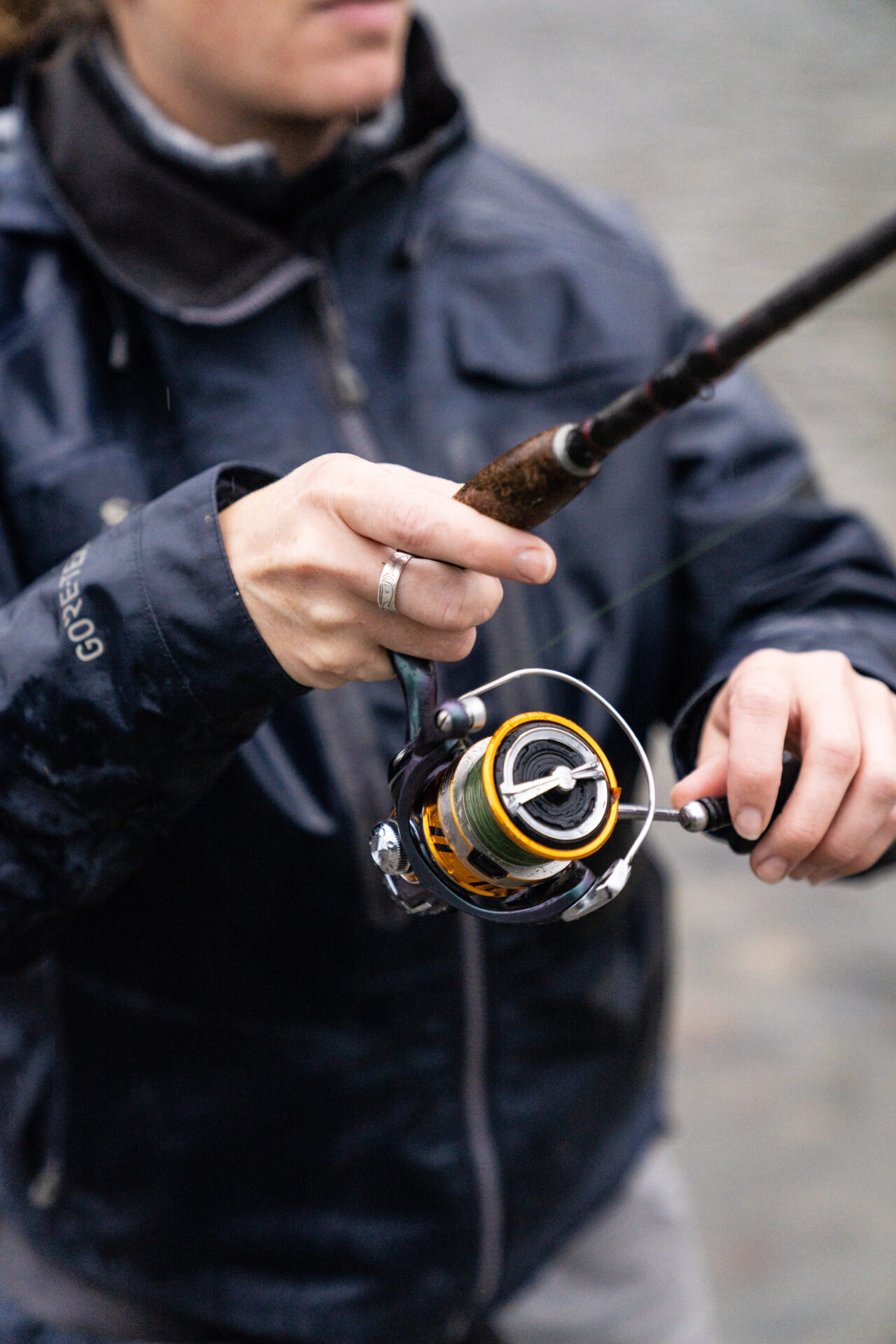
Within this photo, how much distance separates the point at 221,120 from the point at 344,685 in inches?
29.2

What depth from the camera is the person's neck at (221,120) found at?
144 cm

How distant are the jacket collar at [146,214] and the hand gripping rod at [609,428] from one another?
2.23ft

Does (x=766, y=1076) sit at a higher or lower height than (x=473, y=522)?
lower

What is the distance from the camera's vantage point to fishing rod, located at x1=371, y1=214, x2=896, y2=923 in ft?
2.68

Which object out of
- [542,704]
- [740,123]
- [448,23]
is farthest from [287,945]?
[448,23]

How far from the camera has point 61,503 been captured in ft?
4.28

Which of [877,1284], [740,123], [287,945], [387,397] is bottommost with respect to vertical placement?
[877,1284]

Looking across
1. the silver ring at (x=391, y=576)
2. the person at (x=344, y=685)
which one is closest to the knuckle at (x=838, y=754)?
the person at (x=344, y=685)

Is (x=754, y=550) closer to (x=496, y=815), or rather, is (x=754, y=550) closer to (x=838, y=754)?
(x=838, y=754)

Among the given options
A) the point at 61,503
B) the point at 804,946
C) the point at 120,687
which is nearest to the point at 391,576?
the point at 120,687

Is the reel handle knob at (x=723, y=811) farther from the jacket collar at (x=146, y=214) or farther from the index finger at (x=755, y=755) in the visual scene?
the jacket collar at (x=146, y=214)

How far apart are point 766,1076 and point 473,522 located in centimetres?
250

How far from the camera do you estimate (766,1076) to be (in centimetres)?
293

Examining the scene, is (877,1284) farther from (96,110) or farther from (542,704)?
(96,110)
